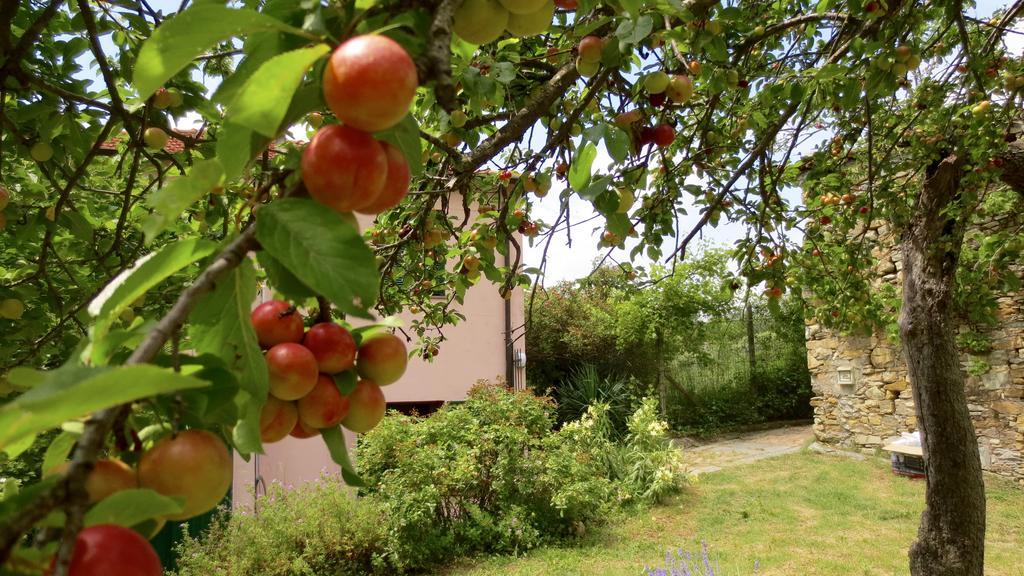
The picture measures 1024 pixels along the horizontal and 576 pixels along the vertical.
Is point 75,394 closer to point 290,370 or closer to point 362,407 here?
point 290,370

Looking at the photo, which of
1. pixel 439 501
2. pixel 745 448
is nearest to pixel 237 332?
pixel 439 501

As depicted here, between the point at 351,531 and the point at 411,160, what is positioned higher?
the point at 411,160

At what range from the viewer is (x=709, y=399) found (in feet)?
42.3

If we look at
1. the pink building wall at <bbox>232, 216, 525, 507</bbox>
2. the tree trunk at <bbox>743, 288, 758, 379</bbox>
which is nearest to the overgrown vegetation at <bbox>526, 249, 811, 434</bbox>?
the tree trunk at <bbox>743, 288, 758, 379</bbox>

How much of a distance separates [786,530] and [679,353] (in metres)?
7.34

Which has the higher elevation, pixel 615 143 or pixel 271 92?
pixel 615 143

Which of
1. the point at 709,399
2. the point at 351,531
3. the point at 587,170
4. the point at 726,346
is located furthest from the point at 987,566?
the point at 726,346

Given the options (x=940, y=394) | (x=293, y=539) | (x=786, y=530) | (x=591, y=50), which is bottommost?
(x=786, y=530)

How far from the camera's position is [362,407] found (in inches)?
27.5

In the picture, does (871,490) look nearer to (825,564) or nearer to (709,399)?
(825,564)

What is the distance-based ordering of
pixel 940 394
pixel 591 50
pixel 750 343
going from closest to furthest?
pixel 591 50
pixel 940 394
pixel 750 343

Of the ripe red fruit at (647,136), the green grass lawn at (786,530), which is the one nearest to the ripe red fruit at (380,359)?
the ripe red fruit at (647,136)

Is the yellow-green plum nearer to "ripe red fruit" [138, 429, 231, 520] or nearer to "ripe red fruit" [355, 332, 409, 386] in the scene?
"ripe red fruit" [355, 332, 409, 386]

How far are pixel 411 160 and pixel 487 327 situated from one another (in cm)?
857
